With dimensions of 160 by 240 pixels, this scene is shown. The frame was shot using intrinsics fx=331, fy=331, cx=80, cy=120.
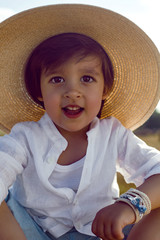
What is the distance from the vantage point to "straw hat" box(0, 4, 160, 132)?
65.0 inches

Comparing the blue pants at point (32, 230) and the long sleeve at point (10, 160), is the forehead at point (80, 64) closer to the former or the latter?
the long sleeve at point (10, 160)

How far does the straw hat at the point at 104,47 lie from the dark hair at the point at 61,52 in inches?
1.3

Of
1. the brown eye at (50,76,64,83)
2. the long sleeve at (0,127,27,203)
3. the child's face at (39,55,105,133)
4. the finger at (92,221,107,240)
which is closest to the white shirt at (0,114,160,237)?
the long sleeve at (0,127,27,203)

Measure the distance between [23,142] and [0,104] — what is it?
1.37ft

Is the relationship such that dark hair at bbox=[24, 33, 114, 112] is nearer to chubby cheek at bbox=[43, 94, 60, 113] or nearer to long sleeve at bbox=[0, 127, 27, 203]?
chubby cheek at bbox=[43, 94, 60, 113]

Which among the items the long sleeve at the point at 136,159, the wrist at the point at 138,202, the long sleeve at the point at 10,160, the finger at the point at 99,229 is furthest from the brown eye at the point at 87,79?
the finger at the point at 99,229

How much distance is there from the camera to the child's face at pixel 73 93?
1.69 m

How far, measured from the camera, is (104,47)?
190 centimetres

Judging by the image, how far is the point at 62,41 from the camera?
5.87 ft

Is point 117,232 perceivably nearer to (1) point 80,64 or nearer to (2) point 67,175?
(2) point 67,175

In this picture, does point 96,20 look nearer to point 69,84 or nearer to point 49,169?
point 69,84

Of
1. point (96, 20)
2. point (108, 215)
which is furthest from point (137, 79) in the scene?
point (108, 215)

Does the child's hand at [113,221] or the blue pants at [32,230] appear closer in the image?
the child's hand at [113,221]

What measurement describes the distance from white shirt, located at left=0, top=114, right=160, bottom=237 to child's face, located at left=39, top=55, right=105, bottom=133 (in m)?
0.11
